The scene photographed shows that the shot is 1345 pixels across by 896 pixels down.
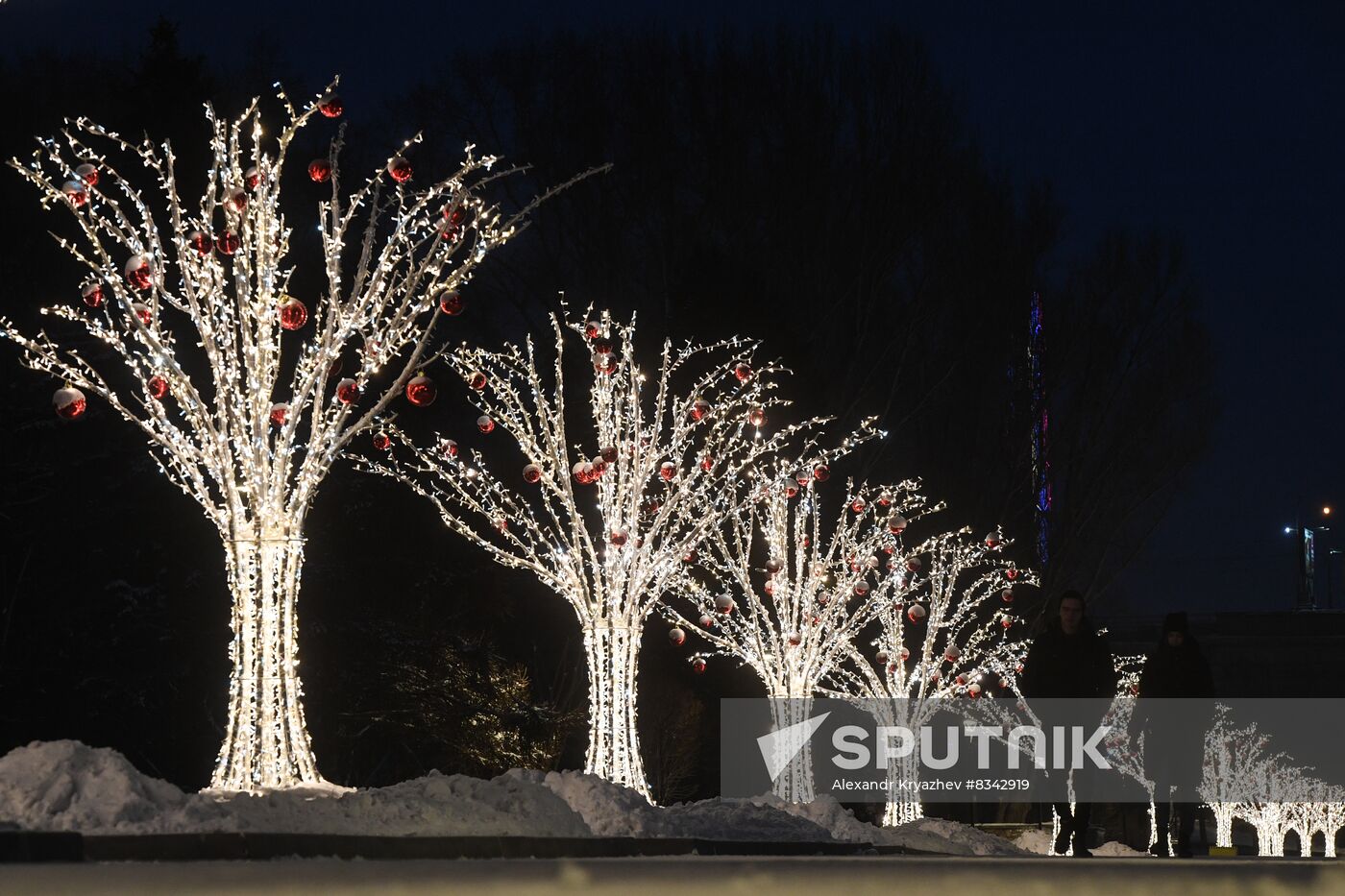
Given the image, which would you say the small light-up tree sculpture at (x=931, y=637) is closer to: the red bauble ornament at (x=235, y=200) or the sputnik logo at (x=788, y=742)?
the sputnik logo at (x=788, y=742)

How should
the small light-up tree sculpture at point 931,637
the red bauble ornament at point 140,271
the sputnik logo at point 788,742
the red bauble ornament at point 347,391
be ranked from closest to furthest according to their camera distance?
the red bauble ornament at point 140,271
the red bauble ornament at point 347,391
the sputnik logo at point 788,742
the small light-up tree sculpture at point 931,637

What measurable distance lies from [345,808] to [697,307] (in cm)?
2173

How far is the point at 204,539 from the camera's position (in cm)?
2623

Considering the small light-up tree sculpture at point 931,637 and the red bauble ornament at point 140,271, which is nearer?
the red bauble ornament at point 140,271

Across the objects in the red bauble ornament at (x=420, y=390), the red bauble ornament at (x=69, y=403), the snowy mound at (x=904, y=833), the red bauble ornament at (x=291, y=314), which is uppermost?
the red bauble ornament at (x=291, y=314)

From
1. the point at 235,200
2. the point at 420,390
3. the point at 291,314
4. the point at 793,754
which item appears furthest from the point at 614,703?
the point at 793,754

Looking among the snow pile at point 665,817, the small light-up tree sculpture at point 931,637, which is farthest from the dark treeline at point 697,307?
the snow pile at point 665,817

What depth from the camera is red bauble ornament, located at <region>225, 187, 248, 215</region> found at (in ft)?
42.2

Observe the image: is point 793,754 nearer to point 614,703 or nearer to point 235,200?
point 614,703

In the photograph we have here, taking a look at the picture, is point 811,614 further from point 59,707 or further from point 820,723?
point 820,723

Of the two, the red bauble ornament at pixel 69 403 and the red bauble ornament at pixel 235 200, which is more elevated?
the red bauble ornament at pixel 235 200

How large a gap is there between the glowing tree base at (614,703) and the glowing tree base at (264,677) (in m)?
5.10

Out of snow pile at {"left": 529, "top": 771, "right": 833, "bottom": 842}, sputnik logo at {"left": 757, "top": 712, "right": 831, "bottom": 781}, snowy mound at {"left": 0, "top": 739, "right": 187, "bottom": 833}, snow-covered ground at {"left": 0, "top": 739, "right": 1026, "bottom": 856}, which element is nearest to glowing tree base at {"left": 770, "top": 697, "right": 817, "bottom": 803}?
sputnik logo at {"left": 757, "top": 712, "right": 831, "bottom": 781}

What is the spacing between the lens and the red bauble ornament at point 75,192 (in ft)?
41.2
